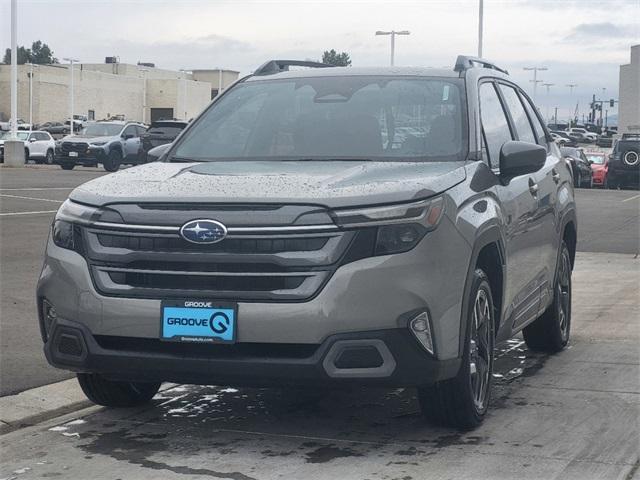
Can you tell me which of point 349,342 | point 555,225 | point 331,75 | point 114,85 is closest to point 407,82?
point 331,75

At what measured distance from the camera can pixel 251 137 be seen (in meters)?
6.62

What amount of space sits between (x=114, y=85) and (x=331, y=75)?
103 meters

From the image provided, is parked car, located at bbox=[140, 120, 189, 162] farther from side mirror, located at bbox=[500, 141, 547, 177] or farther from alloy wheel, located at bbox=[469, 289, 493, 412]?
alloy wheel, located at bbox=[469, 289, 493, 412]

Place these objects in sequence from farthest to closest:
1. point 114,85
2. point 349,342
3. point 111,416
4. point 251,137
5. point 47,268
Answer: point 114,85
point 251,137
point 111,416
point 47,268
point 349,342

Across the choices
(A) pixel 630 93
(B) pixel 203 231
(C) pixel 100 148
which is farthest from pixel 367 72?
(A) pixel 630 93

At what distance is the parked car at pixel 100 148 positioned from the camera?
136ft

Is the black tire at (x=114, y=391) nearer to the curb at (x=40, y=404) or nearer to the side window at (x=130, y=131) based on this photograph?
the curb at (x=40, y=404)

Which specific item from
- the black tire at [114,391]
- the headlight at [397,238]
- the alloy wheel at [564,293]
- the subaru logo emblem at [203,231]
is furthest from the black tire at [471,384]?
the alloy wheel at [564,293]

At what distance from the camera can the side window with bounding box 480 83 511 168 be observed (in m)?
6.62

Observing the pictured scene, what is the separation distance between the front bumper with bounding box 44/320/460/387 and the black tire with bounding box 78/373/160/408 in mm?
695

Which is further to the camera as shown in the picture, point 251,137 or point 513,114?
point 513,114

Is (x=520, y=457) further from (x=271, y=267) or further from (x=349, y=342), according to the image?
(x=271, y=267)

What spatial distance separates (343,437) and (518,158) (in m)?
1.75

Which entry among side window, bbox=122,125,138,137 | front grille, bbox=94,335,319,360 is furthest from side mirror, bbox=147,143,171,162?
side window, bbox=122,125,138,137
